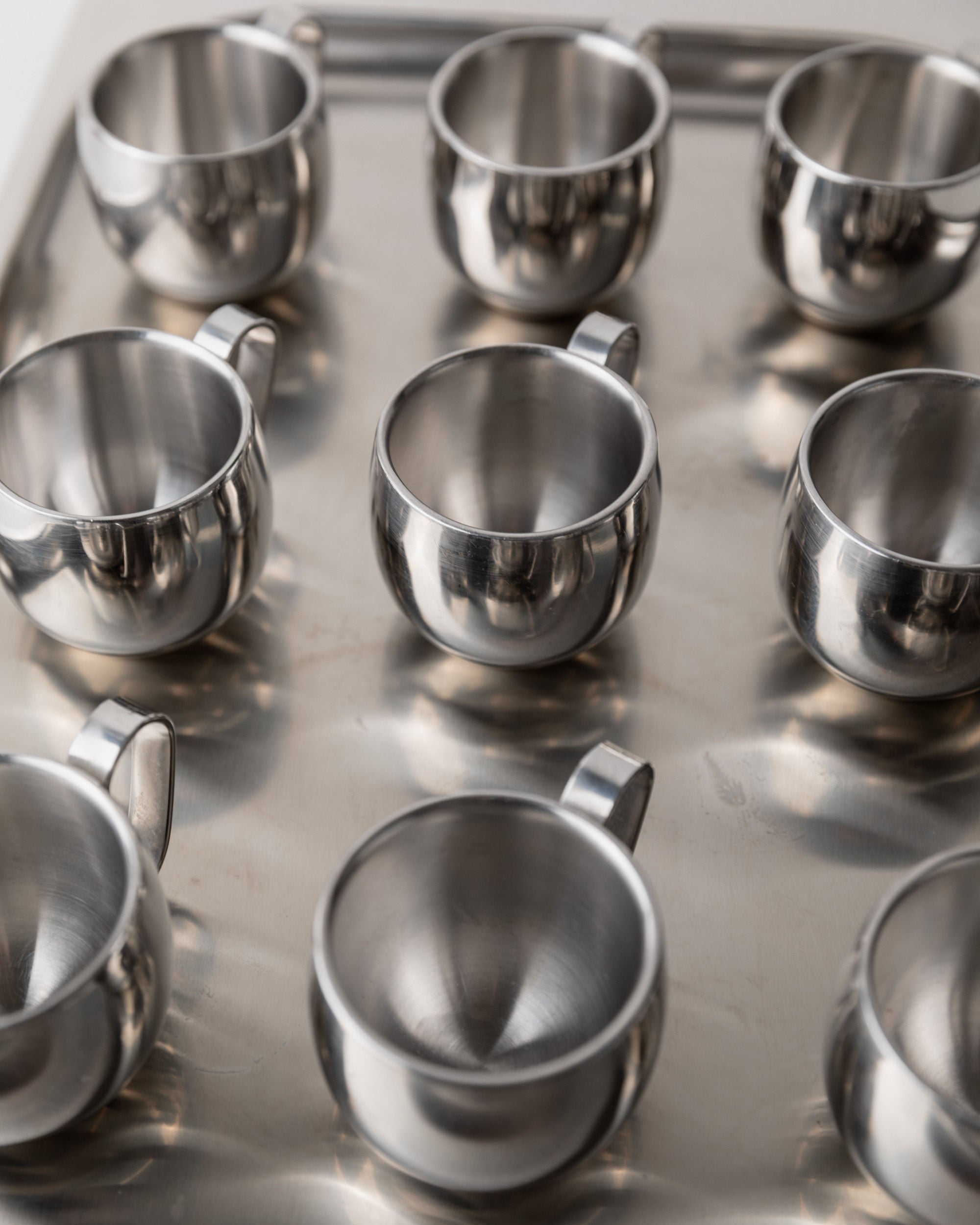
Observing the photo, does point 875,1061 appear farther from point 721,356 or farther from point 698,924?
point 721,356

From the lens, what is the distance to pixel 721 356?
38.9 inches

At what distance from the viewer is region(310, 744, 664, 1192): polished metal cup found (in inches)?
21.1

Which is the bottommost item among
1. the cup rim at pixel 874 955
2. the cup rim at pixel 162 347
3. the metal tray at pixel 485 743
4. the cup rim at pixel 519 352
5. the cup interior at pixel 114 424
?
the metal tray at pixel 485 743

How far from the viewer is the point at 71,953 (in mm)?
679

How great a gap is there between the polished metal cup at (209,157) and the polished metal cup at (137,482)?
0.39ft

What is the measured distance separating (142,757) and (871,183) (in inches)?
21.5

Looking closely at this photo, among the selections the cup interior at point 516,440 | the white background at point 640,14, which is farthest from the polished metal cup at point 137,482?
the white background at point 640,14

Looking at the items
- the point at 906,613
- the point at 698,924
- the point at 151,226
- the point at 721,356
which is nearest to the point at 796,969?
the point at 698,924

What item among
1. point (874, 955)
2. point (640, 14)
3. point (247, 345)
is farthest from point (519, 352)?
point (640, 14)

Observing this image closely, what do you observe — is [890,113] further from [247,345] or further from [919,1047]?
[919,1047]

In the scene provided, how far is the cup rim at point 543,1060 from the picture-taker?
524 millimetres

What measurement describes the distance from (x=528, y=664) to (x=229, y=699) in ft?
0.55

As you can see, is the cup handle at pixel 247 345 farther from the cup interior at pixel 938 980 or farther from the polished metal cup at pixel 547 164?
the cup interior at pixel 938 980

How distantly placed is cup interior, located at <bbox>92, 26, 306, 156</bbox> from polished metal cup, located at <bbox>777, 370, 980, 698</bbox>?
47 centimetres
